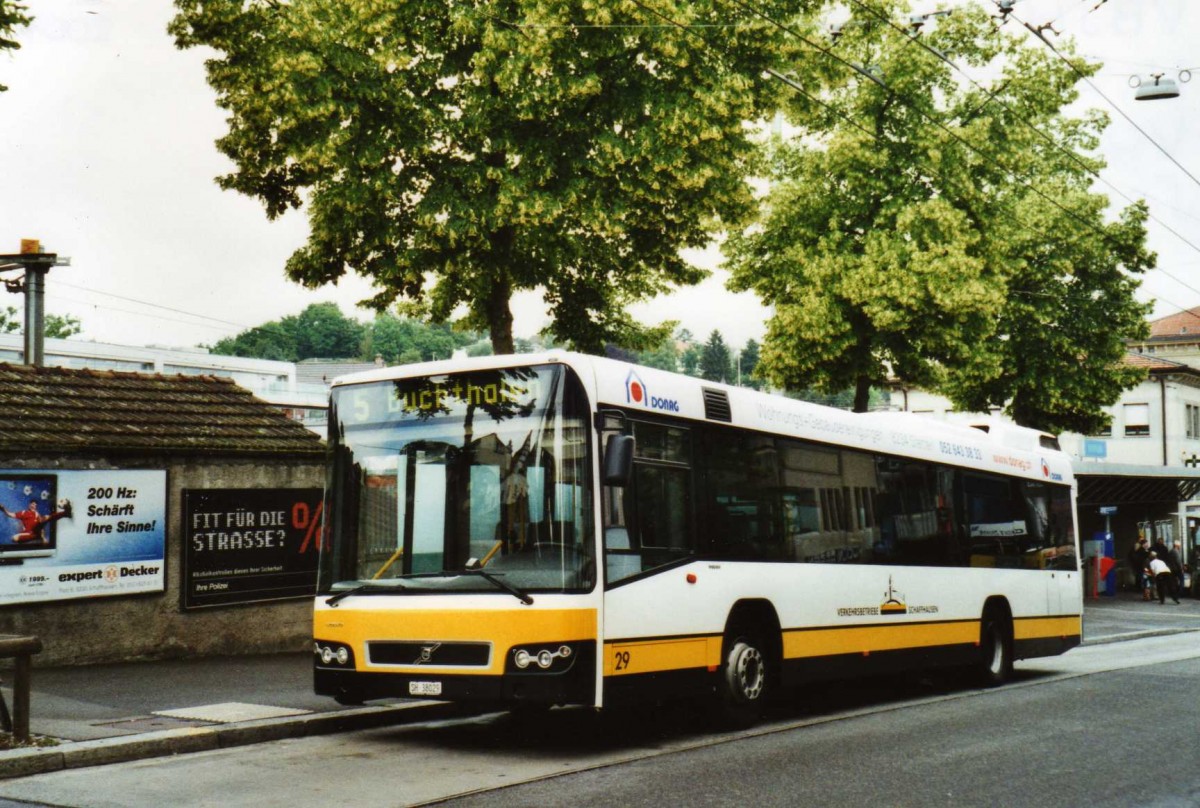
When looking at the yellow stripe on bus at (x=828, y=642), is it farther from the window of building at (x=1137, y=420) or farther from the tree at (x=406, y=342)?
the tree at (x=406, y=342)

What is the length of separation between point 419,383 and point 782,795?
399cm

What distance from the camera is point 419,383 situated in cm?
Result: 952

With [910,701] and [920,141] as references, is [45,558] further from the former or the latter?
[920,141]

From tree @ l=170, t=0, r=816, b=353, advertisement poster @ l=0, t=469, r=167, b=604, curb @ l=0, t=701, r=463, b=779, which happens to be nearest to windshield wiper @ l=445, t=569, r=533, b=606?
curb @ l=0, t=701, r=463, b=779

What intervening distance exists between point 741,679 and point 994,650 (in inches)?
227

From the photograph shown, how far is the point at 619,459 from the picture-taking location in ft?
28.4

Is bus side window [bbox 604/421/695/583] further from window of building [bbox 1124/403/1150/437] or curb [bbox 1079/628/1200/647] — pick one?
window of building [bbox 1124/403/1150/437]

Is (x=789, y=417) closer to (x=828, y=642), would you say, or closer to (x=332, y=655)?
(x=828, y=642)

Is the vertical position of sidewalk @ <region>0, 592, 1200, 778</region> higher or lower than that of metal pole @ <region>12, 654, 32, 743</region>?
lower

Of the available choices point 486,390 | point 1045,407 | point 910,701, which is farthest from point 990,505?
point 1045,407

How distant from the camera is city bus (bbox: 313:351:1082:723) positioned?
28.9ft

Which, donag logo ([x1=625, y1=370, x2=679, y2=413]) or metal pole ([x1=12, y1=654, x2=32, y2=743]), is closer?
metal pole ([x1=12, y1=654, x2=32, y2=743])

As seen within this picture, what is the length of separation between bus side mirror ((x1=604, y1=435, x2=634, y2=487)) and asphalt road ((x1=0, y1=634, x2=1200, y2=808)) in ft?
6.28

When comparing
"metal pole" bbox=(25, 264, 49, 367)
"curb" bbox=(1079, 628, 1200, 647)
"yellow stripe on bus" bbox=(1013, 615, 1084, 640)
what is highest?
"metal pole" bbox=(25, 264, 49, 367)
